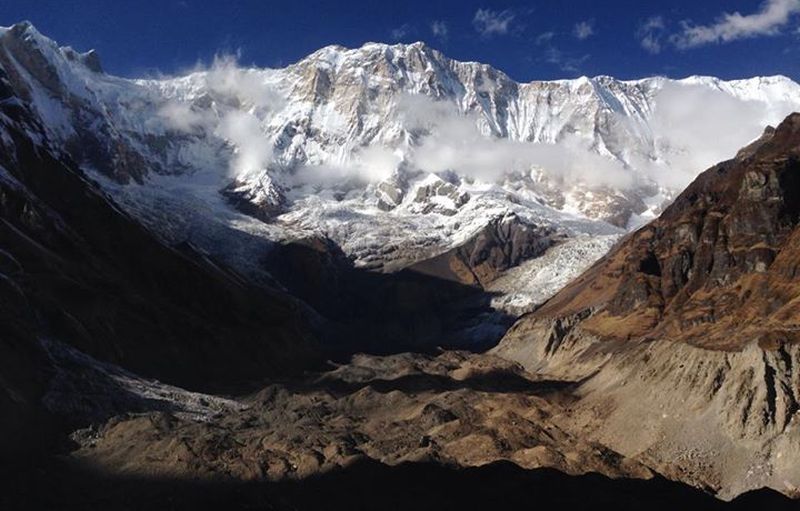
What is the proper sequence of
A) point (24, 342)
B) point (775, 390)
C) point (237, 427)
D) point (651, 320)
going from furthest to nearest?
point (651, 320)
point (237, 427)
point (24, 342)
point (775, 390)

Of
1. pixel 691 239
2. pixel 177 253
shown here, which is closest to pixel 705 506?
pixel 691 239

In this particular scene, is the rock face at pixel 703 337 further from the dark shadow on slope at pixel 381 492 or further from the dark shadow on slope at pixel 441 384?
the dark shadow on slope at pixel 441 384

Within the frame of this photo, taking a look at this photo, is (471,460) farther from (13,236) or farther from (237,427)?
(13,236)

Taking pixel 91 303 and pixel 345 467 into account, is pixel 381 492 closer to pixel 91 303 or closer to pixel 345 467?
pixel 345 467

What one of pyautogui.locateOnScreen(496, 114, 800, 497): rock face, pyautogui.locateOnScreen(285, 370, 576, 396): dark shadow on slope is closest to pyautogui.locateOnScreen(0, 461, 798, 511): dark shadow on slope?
pyautogui.locateOnScreen(496, 114, 800, 497): rock face

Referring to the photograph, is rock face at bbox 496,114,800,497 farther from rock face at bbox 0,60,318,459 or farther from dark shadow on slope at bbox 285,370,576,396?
rock face at bbox 0,60,318,459

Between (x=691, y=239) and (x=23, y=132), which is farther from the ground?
(x=23, y=132)
